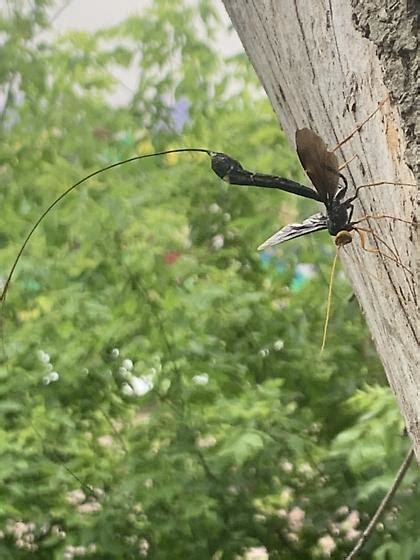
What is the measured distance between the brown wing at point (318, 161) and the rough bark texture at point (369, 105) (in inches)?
2.1

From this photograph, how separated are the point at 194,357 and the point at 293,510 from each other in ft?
0.90

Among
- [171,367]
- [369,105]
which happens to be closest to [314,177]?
[369,105]

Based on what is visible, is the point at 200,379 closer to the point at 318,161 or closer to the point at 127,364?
the point at 127,364

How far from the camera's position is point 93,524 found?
106cm

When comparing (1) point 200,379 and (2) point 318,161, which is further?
(1) point 200,379

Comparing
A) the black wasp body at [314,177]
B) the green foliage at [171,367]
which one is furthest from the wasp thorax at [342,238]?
the green foliage at [171,367]

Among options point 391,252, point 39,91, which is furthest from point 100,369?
point 391,252

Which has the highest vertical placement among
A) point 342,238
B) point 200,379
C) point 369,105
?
point 200,379

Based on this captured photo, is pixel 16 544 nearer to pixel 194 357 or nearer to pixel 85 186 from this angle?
pixel 194 357

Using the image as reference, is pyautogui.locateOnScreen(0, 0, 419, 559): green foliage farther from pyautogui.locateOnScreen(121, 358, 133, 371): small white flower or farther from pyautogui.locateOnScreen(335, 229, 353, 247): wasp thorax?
pyautogui.locateOnScreen(335, 229, 353, 247): wasp thorax

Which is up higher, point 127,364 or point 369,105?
point 127,364

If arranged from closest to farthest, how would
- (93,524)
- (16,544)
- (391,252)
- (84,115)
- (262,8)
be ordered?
(391,252)
(262,8)
(93,524)
(16,544)
(84,115)

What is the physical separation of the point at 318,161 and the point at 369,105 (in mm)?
107

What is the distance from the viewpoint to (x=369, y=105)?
1.74 ft
